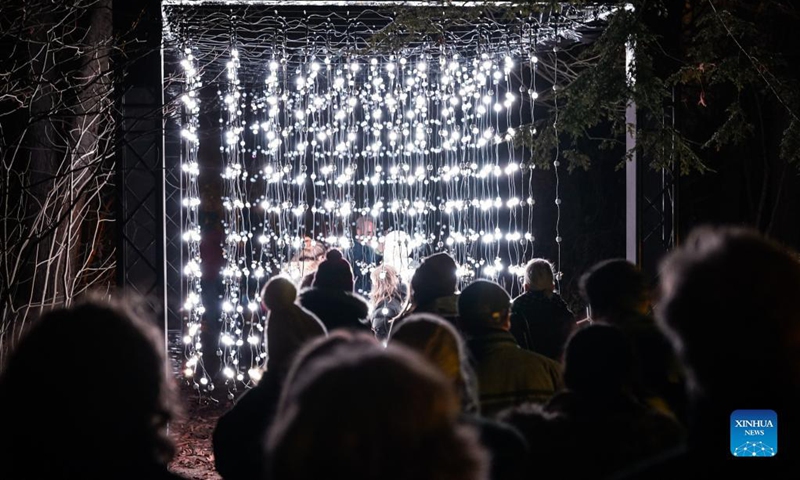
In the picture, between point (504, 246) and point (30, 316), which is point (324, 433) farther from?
point (504, 246)

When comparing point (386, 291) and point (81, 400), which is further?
point (386, 291)

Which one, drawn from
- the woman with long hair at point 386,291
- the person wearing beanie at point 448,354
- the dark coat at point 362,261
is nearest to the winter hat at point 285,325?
the person wearing beanie at point 448,354

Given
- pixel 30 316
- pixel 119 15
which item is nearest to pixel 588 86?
pixel 119 15

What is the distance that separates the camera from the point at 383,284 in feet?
26.8

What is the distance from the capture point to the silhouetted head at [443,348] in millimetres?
2432

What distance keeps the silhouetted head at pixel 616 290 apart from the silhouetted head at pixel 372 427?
2078mm

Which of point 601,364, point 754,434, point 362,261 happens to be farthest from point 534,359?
point 362,261

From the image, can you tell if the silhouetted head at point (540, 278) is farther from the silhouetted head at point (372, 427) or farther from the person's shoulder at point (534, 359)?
the silhouetted head at point (372, 427)

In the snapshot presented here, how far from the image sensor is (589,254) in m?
12.1

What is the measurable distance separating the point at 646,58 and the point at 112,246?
7414 millimetres

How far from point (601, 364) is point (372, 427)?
1.24 m

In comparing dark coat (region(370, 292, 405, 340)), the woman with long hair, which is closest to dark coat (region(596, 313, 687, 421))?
dark coat (region(370, 292, 405, 340))

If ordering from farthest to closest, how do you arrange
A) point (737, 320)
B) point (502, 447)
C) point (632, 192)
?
point (632, 192)
point (502, 447)
point (737, 320)

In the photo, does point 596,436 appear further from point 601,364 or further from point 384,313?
point 384,313
